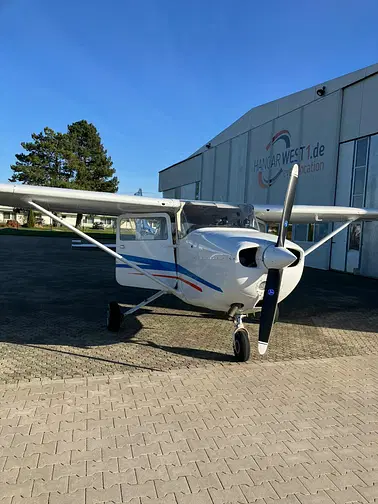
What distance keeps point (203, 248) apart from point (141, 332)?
7.39 feet

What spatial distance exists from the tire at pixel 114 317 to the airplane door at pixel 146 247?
642 mm

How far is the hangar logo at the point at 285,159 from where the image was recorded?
703 inches

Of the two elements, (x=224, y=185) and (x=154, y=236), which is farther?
(x=224, y=185)

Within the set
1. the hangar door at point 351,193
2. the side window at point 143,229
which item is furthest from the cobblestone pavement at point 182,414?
the hangar door at point 351,193

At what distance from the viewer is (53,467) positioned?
2.79 metres

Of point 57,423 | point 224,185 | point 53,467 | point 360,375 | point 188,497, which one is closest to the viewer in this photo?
point 188,497

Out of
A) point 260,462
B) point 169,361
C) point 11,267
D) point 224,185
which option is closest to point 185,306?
point 169,361

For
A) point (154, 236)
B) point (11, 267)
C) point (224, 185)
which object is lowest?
point (11, 267)

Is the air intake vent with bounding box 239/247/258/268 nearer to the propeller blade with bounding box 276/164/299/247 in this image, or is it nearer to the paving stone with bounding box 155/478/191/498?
the propeller blade with bounding box 276/164/299/247

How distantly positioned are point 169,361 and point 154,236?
223 cm

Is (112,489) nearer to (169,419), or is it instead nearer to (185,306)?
(169,419)

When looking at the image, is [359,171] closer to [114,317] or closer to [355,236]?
[355,236]

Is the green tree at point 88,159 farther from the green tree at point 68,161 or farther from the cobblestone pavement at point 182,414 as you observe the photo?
the cobblestone pavement at point 182,414

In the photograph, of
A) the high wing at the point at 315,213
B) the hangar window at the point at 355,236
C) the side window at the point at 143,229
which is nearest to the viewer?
the side window at the point at 143,229
